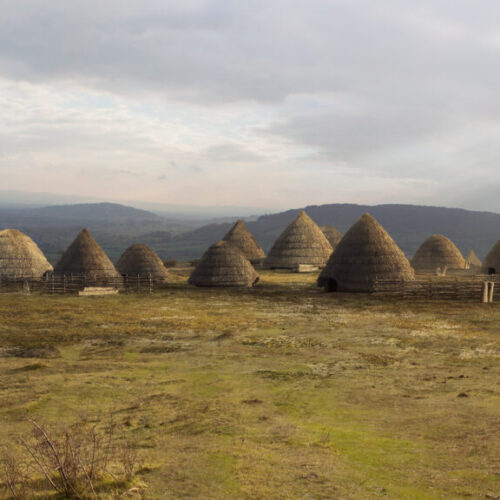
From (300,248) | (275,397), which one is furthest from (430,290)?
A: (275,397)

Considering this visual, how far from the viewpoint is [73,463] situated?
482 centimetres

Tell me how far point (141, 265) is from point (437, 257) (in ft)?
78.4

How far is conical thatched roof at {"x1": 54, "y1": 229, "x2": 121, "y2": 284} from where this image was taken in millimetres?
27750

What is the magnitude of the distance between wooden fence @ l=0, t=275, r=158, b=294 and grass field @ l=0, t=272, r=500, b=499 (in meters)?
8.38

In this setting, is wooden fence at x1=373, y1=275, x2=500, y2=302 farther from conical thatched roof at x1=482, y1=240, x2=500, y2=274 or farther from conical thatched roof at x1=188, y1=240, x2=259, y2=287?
conical thatched roof at x1=482, y1=240, x2=500, y2=274

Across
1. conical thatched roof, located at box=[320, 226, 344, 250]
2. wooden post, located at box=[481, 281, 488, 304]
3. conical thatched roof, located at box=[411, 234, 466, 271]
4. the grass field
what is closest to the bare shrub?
the grass field

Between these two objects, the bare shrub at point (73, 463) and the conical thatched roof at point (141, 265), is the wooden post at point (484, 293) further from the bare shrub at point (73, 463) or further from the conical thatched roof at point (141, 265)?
the bare shrub at point (73, 463)

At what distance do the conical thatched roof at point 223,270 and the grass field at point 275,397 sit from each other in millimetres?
9604

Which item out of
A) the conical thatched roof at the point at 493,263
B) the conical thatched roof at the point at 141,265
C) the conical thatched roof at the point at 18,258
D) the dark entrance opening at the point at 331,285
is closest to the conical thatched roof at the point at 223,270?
the conical thatched roof at the point at 141,265

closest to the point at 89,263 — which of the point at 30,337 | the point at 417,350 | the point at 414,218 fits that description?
the point at 30,337

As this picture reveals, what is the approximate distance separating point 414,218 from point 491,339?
173998 mm

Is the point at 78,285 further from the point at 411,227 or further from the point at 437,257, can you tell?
the point at 411,227

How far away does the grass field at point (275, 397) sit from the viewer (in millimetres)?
5254

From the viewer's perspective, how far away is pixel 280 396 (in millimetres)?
8531
